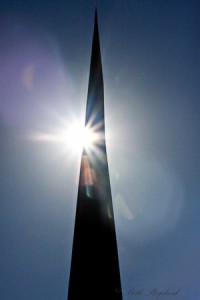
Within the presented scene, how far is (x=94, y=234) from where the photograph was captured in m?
4.64

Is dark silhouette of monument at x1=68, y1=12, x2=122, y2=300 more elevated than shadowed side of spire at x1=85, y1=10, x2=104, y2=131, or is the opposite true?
shadowed side of spire at x1=85, y1=10, x2=104, y2=131

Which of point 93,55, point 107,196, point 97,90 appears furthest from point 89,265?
point 93,55

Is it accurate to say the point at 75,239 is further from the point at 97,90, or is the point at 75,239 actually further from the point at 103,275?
the point at 97,90

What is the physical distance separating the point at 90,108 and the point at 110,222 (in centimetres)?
256

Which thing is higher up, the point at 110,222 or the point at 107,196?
the point at 107,196

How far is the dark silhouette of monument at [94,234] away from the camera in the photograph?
441cm

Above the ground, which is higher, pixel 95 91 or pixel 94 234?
pixel 95 91

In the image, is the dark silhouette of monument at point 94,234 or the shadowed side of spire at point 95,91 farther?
the shadowed side of spire at point 95,91

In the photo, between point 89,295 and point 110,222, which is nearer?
point 89,295

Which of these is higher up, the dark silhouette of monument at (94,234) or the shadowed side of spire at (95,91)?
the shadowed side of spire at (95,91)

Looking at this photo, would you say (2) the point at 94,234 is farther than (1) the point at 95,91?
No

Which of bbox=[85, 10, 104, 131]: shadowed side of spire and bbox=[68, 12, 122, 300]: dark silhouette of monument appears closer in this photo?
bbox=[68, 12, 122, 300]: dark silhouette of monument

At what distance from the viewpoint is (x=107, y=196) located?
4.88m

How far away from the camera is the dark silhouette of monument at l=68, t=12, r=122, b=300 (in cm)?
441
